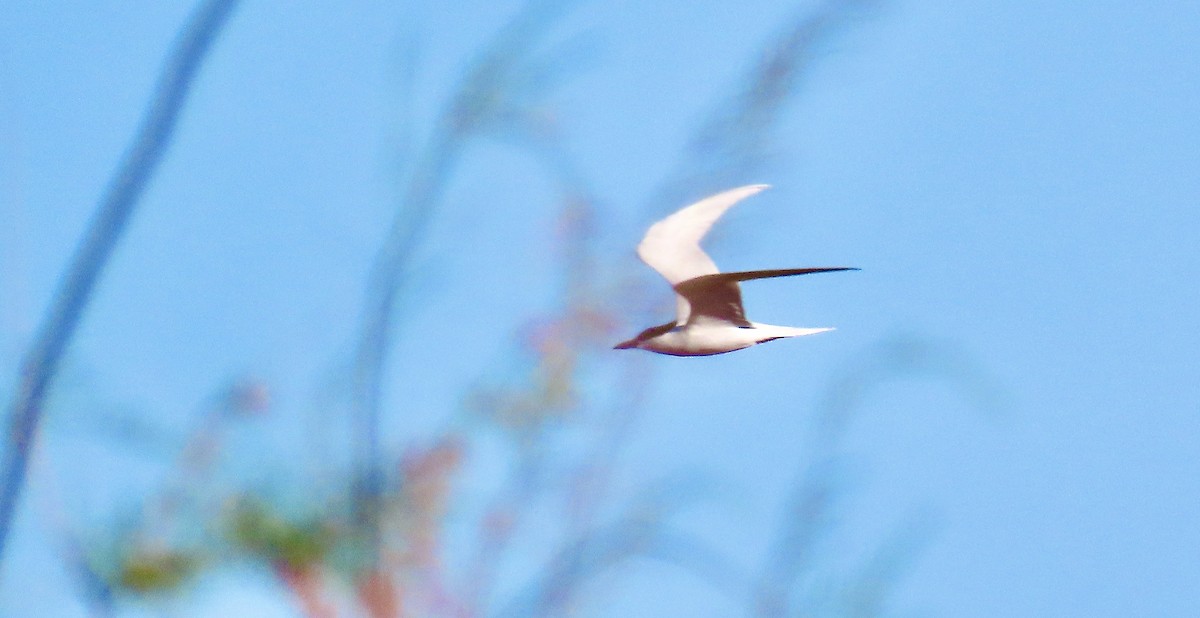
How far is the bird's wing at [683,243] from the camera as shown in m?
0.72

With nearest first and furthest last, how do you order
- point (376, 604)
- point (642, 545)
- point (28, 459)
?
point (28, 459)
point (376, 604)
point (642, 545)

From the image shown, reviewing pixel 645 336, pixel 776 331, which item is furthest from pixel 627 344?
pixel 776 331

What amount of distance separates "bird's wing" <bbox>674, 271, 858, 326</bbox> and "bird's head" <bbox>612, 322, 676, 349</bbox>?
0.02 metres

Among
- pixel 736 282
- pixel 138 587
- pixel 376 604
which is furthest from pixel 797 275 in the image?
pixel 138 587

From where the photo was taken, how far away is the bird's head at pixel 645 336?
0.74m

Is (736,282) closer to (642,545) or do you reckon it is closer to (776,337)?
(776,337)

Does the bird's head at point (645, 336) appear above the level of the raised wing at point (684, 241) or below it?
below

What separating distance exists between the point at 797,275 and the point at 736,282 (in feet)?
0.35

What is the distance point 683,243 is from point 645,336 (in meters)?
0.07

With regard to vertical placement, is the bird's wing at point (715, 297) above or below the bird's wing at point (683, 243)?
below

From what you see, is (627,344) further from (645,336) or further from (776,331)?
(776,331)

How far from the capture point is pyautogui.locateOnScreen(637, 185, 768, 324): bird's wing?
725 mm

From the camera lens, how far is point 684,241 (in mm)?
745

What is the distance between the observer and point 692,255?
0.75 metres
